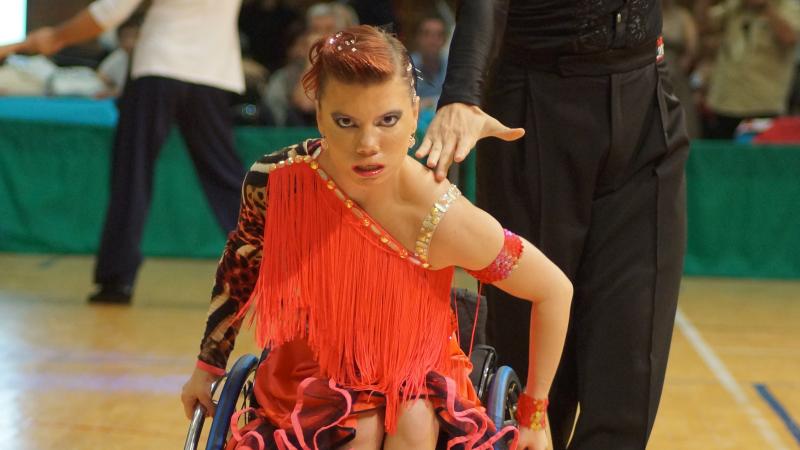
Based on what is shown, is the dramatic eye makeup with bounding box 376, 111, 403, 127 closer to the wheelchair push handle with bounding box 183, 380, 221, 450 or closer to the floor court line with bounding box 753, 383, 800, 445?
the wheelchair push handle with bounding box 183, 380, 221, 450

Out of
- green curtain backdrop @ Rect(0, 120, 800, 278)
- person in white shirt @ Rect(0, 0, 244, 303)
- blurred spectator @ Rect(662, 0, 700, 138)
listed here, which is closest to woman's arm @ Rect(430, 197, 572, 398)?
person in white shirt @ Rect(0, 0, 244, 303)

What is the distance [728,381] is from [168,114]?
239 centimetres

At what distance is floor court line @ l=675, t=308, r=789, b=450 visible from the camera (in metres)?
3.51

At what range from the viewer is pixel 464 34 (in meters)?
2.05

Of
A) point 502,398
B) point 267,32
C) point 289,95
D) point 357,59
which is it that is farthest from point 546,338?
point 267,32

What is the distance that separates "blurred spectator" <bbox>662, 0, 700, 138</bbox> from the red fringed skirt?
17.5 ft

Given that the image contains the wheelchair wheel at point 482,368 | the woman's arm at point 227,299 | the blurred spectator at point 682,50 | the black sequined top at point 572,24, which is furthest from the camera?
the blurred spectator at point 682,50

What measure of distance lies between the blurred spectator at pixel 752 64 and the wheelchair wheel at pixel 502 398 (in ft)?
17.8

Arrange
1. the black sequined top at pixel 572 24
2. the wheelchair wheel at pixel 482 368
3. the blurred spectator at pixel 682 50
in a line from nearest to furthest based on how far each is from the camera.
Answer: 1. the wheelchair wheel at pixel 482 368
2. the black sequined top at pixel 572 24
3. the blurred spectator at pixel 682 50

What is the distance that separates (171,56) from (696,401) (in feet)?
7.94

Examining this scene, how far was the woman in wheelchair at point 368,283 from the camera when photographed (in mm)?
1816

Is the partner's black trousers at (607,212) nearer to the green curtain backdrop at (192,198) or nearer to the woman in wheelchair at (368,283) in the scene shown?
the woman in wheelchair at (368,283)

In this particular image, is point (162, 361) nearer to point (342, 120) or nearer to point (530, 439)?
point (530, 439)

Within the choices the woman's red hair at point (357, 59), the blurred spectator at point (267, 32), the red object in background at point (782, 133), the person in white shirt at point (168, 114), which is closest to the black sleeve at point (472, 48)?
the woman's red hair at point (357, 59)
